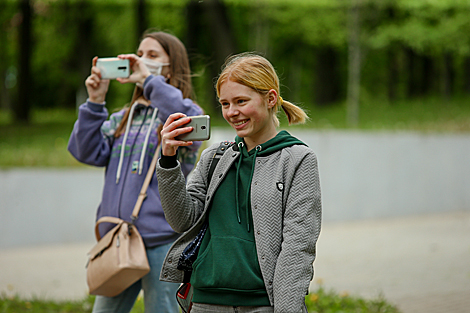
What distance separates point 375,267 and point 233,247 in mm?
5541

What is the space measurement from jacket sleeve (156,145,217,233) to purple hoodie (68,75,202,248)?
2.10ft

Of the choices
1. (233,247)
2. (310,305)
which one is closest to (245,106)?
(233,247)

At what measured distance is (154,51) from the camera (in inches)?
135

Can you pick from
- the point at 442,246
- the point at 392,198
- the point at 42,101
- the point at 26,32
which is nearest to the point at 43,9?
the point at 26,32

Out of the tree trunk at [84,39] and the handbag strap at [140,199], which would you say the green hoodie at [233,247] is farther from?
the tree trunk at [84,39]

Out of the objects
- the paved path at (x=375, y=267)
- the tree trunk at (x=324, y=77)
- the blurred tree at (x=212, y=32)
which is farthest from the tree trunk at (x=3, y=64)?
the paved path at (x=375, y=267)

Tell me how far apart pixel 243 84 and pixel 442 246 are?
7.18 m

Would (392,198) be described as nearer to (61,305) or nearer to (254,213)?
(61,305)

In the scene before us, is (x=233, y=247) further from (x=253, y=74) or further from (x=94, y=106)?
(x=94, y=106)

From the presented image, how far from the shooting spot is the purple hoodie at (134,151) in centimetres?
313

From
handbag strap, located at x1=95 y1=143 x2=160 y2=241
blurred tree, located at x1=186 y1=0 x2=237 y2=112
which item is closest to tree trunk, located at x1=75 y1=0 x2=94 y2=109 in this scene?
blurred tree, located at x1=186 y1=0 x2=237 y2=112

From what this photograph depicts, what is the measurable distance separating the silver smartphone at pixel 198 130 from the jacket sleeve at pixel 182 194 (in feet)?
0.46

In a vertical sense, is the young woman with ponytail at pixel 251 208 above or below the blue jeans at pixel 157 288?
above

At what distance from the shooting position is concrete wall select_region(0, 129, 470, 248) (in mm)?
8766
